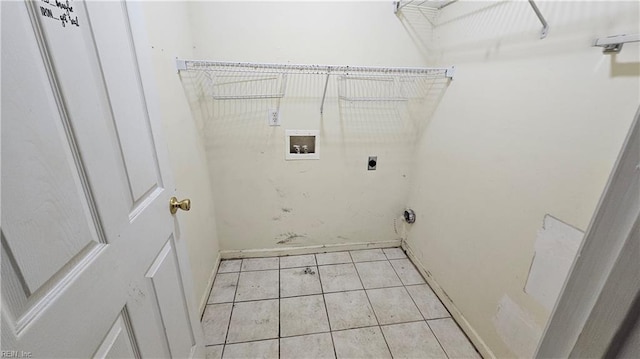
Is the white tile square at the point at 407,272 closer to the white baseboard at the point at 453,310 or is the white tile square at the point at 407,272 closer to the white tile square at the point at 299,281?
the white baseboard at the point at 453,310

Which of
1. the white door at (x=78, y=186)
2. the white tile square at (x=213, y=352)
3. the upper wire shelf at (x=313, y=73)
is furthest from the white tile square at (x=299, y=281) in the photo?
the upper wire shelf at (x=313, y=73)

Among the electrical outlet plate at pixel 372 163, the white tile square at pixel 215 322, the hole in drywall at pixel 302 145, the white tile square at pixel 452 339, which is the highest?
the hole in drywall at pixel 302 145

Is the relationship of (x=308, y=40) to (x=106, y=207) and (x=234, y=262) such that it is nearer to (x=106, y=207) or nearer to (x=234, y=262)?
(x=106, y=207)

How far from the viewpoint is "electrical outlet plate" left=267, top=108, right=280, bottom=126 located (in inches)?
70.8

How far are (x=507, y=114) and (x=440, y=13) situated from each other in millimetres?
958

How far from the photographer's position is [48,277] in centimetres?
45

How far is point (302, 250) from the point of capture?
2256mm

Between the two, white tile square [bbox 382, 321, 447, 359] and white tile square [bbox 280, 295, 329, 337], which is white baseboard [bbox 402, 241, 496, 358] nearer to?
white tile square [bbox 382, 321, 447, 359]

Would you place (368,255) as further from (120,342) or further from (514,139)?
(120,342)

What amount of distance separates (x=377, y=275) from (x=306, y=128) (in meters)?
1.29

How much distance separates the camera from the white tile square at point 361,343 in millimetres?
1414

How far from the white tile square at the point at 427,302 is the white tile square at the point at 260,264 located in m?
1.08

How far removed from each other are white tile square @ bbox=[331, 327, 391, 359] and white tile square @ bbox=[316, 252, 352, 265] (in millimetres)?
669

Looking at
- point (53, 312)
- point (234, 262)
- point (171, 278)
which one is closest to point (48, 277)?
point (53, 312)
